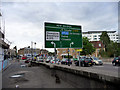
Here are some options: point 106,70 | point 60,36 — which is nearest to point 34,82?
point 60,36

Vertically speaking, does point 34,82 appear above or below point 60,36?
below

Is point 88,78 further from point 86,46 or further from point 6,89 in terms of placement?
point 86,46

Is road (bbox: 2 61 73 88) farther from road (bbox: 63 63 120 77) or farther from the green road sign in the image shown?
the green road sign

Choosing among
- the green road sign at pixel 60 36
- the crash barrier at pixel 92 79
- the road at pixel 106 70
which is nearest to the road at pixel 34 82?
the crash barrier at pixel 92 79

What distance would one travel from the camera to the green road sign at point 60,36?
1026 cm

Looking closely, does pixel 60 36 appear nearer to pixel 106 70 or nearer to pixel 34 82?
pixel 34 82

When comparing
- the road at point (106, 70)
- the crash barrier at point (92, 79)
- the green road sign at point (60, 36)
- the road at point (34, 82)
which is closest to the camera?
the crash barrier at point (92, 79)

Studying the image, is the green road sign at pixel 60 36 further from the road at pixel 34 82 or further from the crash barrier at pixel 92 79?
the crash barrier at pixel 92 79

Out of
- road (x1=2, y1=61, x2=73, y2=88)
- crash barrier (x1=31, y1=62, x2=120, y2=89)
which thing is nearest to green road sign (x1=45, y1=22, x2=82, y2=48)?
road (x1=2, y1=61, x2=73, y2=88)

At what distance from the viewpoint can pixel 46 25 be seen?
1030 centimetres

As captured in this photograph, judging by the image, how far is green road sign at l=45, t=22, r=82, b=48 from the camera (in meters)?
10.3

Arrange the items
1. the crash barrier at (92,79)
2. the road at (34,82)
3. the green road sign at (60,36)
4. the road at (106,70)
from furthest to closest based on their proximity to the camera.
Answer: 1. the green road sign at (60,36)
2. the road at (34,82)
3. the road at (106,70)
4. the crash barrier at (92,79)

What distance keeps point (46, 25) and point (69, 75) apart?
545 centimetres

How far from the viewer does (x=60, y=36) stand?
1042 cm
